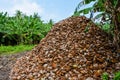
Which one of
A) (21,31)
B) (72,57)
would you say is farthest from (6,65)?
(21,31)

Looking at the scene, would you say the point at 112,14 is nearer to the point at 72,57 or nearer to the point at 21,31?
the point at 72,57

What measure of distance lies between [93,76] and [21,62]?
2.96m

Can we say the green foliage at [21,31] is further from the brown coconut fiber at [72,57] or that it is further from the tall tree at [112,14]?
the tall tree at [112,14]

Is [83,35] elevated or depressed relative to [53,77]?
elevated

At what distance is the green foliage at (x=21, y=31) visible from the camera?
2484 cm

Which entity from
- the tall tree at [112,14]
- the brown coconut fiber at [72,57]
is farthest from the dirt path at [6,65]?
the tall tree at [112,14]

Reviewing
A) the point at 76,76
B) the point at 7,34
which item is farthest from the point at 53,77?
the point at 7,34

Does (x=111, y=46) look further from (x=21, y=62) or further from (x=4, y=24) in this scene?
(x=4, y=24)

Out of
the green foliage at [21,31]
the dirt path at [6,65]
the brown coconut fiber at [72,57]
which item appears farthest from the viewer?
the green foliage at [21,31]

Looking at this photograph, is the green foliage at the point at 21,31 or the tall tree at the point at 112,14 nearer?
the tall tree at the point at 112,14

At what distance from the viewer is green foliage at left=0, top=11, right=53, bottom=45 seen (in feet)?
81.5

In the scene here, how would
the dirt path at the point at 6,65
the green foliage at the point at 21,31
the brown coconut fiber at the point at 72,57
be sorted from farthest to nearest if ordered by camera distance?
the green foliage at the point at 21,31 → the dirt path at the point at 6,65 → the brown coconut fiber at the point at 72,57

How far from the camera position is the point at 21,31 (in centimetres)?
2516

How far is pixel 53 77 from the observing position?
944 centimetres
